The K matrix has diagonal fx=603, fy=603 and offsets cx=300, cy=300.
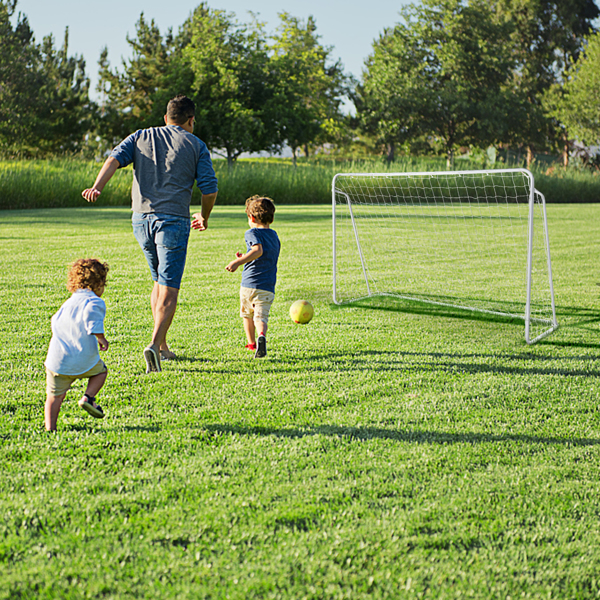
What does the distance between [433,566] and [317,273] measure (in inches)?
302

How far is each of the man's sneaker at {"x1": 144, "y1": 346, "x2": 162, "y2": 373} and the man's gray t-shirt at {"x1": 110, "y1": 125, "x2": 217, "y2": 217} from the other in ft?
3.46

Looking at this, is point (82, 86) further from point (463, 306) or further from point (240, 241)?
point (463, 306)

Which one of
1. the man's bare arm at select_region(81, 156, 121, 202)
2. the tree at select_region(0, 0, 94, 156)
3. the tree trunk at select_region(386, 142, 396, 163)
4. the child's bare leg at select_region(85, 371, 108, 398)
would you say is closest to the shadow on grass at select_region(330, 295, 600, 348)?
the man's bare arm at select_region(81, 156, 121, 202)

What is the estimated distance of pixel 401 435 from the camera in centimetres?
354

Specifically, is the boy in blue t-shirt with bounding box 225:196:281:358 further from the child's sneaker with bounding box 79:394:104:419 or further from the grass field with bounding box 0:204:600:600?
the child's sneaker with bounding box 79:394:104:419

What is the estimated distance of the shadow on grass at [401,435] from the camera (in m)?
3.47

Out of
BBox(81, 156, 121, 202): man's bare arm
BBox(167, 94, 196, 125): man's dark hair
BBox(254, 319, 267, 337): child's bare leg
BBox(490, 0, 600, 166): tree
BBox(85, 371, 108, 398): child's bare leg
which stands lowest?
BBox(85, 371, 108, 398): child's bare leg

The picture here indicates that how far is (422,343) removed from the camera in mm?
5699

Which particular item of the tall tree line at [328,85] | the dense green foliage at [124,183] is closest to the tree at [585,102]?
the tall tree line at [328,85]

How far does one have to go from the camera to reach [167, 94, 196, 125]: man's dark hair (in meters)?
4.66

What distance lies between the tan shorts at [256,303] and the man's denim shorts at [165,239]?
2.47 ft

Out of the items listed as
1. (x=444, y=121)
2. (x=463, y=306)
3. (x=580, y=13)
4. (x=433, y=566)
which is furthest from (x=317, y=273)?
(x=580, y=13)

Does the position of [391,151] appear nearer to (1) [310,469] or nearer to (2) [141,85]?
(2) [141,85]

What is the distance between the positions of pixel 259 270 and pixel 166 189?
1.11 m
